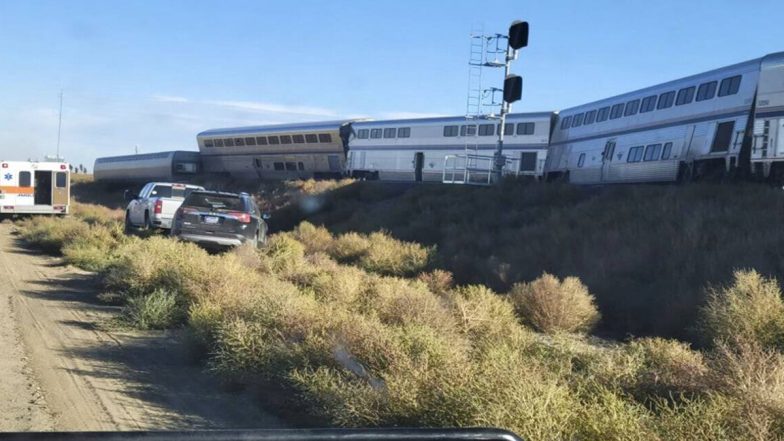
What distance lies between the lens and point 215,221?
19906 millimetres

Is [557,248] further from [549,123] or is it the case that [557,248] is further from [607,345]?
[549,123]

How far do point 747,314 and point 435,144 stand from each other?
33.5m

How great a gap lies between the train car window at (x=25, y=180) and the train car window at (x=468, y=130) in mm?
19943

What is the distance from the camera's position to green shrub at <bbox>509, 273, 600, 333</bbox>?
12.8 meters

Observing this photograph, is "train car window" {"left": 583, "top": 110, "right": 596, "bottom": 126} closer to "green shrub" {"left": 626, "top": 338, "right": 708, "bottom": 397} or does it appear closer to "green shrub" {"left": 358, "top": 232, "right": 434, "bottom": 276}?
"green shrub" {"left": 358, "top": 232, "right": 434, "bottom": 276}

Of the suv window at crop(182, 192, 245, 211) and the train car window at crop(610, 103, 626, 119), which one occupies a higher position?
the train car window at crop(610, 103, 626, 119)

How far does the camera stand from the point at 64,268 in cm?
1950

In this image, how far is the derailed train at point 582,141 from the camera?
25359mm

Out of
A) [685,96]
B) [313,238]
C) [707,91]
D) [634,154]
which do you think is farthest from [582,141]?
[313,238]

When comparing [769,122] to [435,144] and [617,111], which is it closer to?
A: [617,111]

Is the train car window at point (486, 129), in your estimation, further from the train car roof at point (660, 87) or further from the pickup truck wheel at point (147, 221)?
the pickup truck wheel at point (147, 221)

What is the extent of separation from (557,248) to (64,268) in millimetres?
11781

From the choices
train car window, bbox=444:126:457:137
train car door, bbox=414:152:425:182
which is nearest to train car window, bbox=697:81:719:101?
train car window, bbox=444:126:457:137

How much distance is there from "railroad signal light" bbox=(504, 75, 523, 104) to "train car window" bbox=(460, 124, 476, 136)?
9.01 meters
